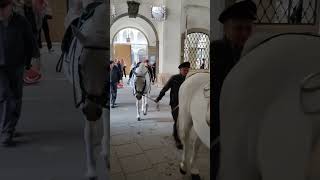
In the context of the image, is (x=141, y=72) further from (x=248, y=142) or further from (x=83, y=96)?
(x=248, y=142)

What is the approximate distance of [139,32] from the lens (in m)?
0.90

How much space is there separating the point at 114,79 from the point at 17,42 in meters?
0.27

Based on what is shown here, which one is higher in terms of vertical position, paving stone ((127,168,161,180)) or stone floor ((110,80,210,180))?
stone floor ((110,80,210,180))

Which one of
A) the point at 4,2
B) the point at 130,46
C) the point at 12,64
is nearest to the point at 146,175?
the point at 130,46

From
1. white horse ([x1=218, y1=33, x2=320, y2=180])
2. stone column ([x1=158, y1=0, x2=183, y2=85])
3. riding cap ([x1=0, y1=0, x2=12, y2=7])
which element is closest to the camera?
white horse ([x1=218, y1=33, x2=320, y2=180])

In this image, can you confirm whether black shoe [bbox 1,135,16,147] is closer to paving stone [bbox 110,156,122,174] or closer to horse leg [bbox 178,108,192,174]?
paving stone [bbox 110,156,122,174]

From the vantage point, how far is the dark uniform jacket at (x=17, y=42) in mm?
817

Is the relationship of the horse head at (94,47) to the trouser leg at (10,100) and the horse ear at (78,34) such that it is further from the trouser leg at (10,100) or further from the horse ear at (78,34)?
the trouser leg at (10,100)

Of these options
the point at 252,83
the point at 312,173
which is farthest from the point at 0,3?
the point at 312,173

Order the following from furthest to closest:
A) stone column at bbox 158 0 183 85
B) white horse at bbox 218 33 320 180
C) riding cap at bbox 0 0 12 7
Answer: stone column at bbox 158 0 183 85, riding cap at bbox 0 0 12 7, white horse at bbox 218 33 320 180

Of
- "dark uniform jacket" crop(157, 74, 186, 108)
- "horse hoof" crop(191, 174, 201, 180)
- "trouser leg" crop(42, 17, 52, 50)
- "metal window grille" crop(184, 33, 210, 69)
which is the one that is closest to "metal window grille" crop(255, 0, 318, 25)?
"metal window grille" crop(184, 33, 210, 69)

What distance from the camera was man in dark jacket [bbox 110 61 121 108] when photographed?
868 mm

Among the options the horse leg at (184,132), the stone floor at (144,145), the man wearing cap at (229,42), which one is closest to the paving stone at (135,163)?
the stone floor at (144,145)

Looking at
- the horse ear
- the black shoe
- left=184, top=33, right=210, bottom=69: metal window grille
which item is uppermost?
the horse ear
